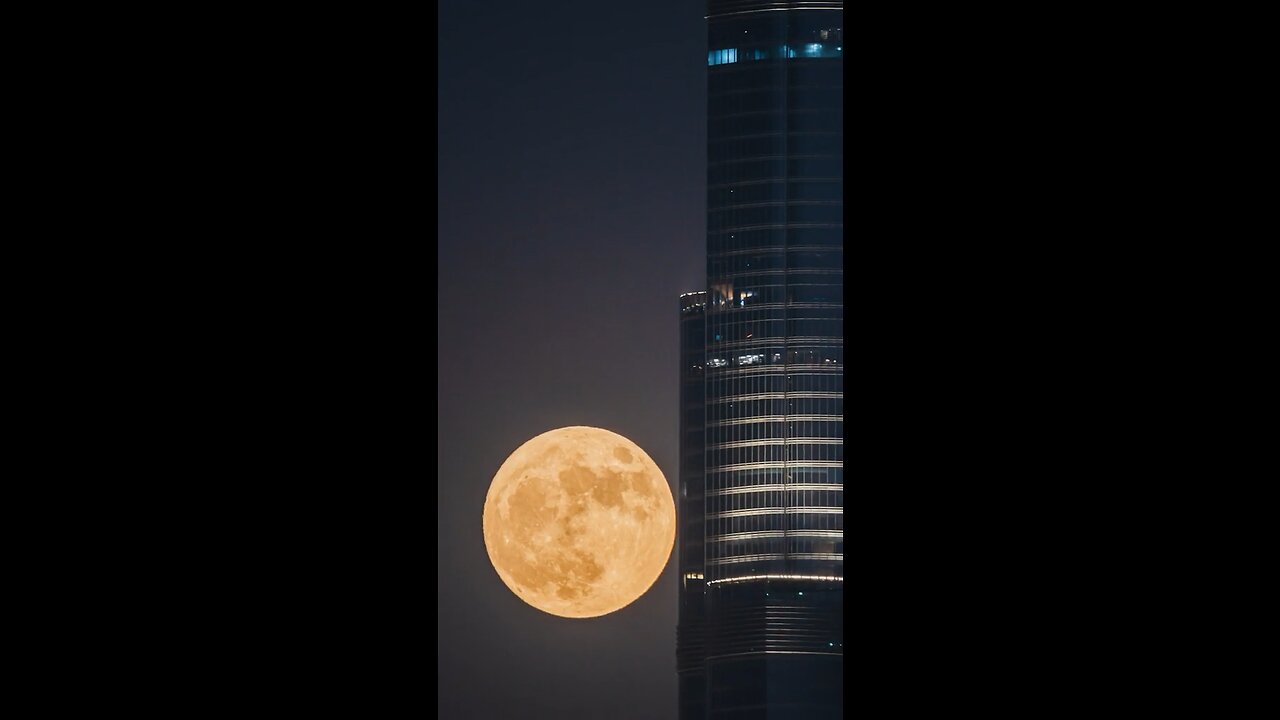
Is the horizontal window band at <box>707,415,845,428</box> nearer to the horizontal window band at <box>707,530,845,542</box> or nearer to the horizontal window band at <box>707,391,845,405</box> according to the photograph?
the horizontal window band at <box>707,391,845,405</box>

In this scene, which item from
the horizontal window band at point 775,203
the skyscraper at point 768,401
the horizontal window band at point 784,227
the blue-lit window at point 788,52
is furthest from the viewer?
the blue-lit window at point 788,52

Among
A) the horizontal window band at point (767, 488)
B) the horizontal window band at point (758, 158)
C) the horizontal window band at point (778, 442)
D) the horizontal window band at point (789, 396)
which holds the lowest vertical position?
the horizontal window band at point (767, 488)

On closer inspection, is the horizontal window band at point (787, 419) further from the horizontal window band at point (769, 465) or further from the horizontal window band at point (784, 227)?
the horizontal window band at point (784, 227)

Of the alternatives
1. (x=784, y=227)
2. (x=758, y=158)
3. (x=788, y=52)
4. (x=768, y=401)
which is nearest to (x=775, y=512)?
(x=768, y=401)

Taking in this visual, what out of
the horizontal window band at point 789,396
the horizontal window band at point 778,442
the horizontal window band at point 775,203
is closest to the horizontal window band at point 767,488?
the horizontal window band at point 778,442

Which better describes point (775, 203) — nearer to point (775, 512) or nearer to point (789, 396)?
point (789, 396)

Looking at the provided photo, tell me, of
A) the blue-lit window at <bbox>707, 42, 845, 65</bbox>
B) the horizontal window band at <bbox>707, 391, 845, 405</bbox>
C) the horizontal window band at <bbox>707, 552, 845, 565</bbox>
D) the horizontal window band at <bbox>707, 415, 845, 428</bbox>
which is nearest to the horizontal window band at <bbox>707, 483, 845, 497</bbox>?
the horizontal window band at <bbox>707, 415, 845, 428</bbox>

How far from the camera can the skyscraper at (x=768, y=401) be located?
303 feet

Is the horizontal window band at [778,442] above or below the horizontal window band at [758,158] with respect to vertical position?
below

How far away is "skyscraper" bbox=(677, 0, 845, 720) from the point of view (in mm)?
92250

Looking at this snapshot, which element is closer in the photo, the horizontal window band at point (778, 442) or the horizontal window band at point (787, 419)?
the horizontal window band at point (778, 442)

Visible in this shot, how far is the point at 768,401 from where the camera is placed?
304 ft

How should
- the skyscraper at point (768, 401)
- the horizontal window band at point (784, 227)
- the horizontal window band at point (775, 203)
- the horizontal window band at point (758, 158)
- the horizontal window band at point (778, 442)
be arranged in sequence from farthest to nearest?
the horizontal window band at point (758, 158), the horizontal window band at point (775, 203), the horizontal window band at point (784, 227), the skyscraper at point (768, 401), the horizontal window band at point (778, 442)
